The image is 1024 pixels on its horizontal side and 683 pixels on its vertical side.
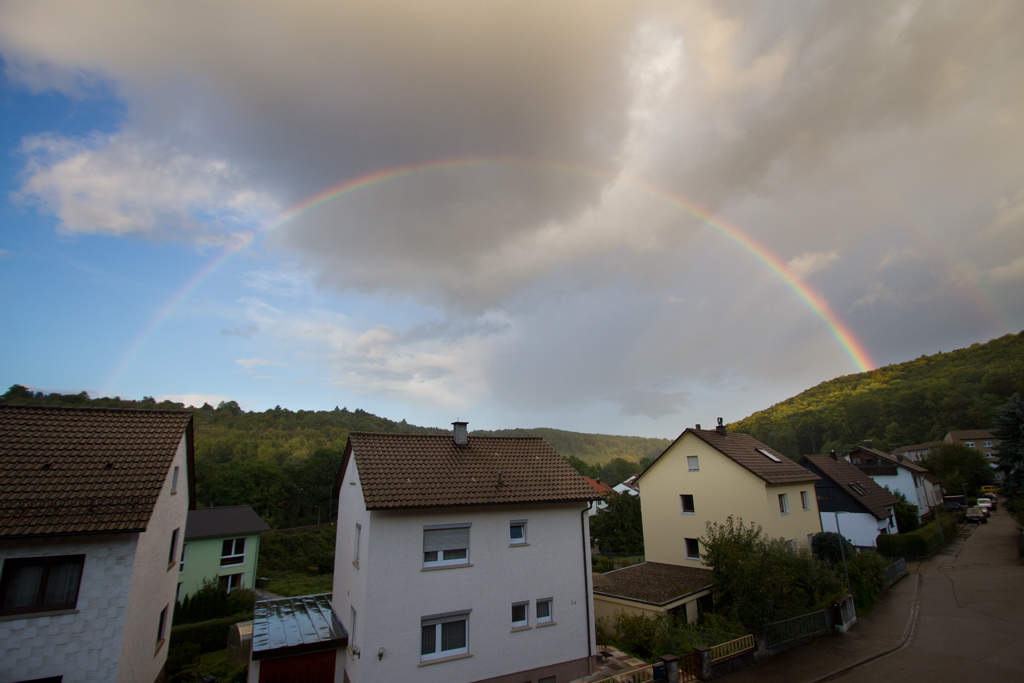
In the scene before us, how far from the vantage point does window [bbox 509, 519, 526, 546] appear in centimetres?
1496

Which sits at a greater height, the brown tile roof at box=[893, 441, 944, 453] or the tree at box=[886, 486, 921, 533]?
the brown tile roof at box=[893, 441, 944, 453]

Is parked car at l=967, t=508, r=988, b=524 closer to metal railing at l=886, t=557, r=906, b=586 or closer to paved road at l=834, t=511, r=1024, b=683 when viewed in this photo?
paved road at l=834, t=511, r=1024, b=683

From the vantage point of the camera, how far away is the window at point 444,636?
13.1m

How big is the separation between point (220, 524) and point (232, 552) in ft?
7.31

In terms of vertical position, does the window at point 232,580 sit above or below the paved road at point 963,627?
below

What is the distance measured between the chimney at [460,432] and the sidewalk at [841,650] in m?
11.6

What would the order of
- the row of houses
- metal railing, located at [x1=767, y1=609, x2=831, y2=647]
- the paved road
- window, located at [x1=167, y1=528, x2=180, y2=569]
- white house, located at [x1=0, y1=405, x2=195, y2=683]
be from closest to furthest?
white house, located at [x1=0, y1=405, x2=195, y2=683], the row of houses, the paved road, window, located at [x1=167, y1=528, x2=180, y2=569], metal railing, located at [x1=767, y1=609, x2=831, y2=647]

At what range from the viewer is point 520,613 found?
48.0 feet

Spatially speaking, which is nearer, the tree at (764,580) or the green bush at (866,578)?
the tree at (764,580)

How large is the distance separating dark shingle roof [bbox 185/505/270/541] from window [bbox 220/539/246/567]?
2.70 feet

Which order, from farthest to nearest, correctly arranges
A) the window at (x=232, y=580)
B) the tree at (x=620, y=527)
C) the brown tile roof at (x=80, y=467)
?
the tree at (x=620, y=527)
the window at (x=232, y=580)
the brown tile roof at (x=80, y=467)

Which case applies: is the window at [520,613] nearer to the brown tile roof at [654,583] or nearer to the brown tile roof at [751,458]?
the brown tile roof at [654,583]

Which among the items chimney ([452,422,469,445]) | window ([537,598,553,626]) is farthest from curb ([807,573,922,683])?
chimney ([452,422,469,445])

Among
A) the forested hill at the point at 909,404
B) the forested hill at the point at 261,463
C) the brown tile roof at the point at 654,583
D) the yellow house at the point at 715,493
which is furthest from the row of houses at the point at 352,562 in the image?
the forested hill at the point at 909,404
